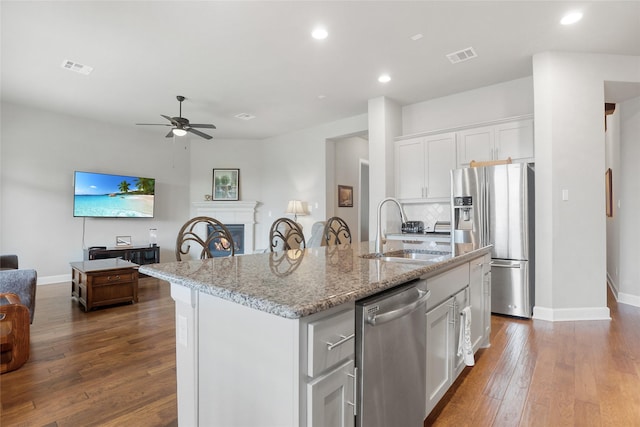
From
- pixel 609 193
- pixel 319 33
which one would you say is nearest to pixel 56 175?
pixel 319 33

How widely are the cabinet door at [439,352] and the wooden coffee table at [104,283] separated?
3556 millimetres

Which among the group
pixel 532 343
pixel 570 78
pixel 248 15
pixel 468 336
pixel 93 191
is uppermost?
pixel 248 15

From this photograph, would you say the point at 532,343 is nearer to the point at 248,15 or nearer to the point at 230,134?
the point at 248,15

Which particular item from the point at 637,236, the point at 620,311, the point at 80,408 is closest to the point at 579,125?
the point at 637,236

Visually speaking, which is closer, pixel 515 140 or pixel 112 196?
pixel 515 140

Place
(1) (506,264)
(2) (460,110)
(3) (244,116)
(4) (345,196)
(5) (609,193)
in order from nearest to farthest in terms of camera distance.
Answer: (1) (506,264)
(2) (460,110)
(5) (609,193)
(3) (244,116)
(4) (345,196)

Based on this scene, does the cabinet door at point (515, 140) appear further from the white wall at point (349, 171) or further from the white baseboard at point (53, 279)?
the white baseboard at point (53, 279)

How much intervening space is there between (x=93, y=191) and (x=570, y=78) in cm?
706

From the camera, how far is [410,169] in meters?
4.73

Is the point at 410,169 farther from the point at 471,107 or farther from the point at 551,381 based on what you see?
the point at 551,381

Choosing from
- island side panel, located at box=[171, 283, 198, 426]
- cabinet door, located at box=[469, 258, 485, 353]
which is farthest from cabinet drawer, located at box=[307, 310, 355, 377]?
cabinet door, located at box=[469, 258, 485, 353]

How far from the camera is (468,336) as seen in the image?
6.29 feet

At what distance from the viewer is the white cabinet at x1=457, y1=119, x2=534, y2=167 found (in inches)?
149

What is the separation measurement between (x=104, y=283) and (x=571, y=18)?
18.0ft
